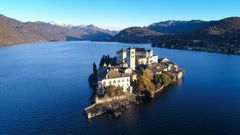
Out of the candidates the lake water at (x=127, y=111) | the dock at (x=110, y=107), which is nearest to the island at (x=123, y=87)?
the dock at (x=110, y=107)

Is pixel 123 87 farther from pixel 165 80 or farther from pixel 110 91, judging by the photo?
pixel 165 80

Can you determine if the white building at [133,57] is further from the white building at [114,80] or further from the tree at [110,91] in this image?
the tree at [110,91]

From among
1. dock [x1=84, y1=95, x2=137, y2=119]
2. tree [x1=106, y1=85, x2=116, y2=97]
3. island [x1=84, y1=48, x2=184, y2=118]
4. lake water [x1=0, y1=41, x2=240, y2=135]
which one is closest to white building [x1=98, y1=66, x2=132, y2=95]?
island [x1=84, y1=48, x2=184, y2=118]

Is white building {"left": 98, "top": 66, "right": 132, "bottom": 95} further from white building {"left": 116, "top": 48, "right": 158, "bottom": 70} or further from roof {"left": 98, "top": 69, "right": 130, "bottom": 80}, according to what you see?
white building {"left": 116, "top": 48, "right": 158, "bottom": 70}

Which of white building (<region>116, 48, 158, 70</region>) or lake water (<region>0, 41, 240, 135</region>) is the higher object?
white building (<region>116, 48, 158, 70</region>)

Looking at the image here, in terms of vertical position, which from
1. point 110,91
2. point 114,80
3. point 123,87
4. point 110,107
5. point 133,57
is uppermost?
point 133,57

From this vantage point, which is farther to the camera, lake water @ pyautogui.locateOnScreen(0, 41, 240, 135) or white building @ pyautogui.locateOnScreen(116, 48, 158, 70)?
white building @ pyautogui.locateOnScreen(116, 48, 158, 70)

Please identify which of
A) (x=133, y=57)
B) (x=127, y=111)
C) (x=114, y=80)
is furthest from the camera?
(x=133, y=57)

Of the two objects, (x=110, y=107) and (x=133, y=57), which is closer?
(x=110, y=107)

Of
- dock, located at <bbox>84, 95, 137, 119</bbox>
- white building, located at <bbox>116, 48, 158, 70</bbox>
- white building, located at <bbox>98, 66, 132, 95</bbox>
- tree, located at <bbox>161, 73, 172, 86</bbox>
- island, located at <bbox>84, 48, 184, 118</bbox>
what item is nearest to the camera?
dock, located at <bbox>84, 95, 137, 119</bbox>

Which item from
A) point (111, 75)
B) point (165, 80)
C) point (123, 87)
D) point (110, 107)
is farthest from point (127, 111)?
point (165, 80)

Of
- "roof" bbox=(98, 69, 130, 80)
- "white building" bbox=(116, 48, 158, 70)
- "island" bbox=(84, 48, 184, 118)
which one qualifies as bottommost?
"island" bbox=(84, 48, 184, 118)
